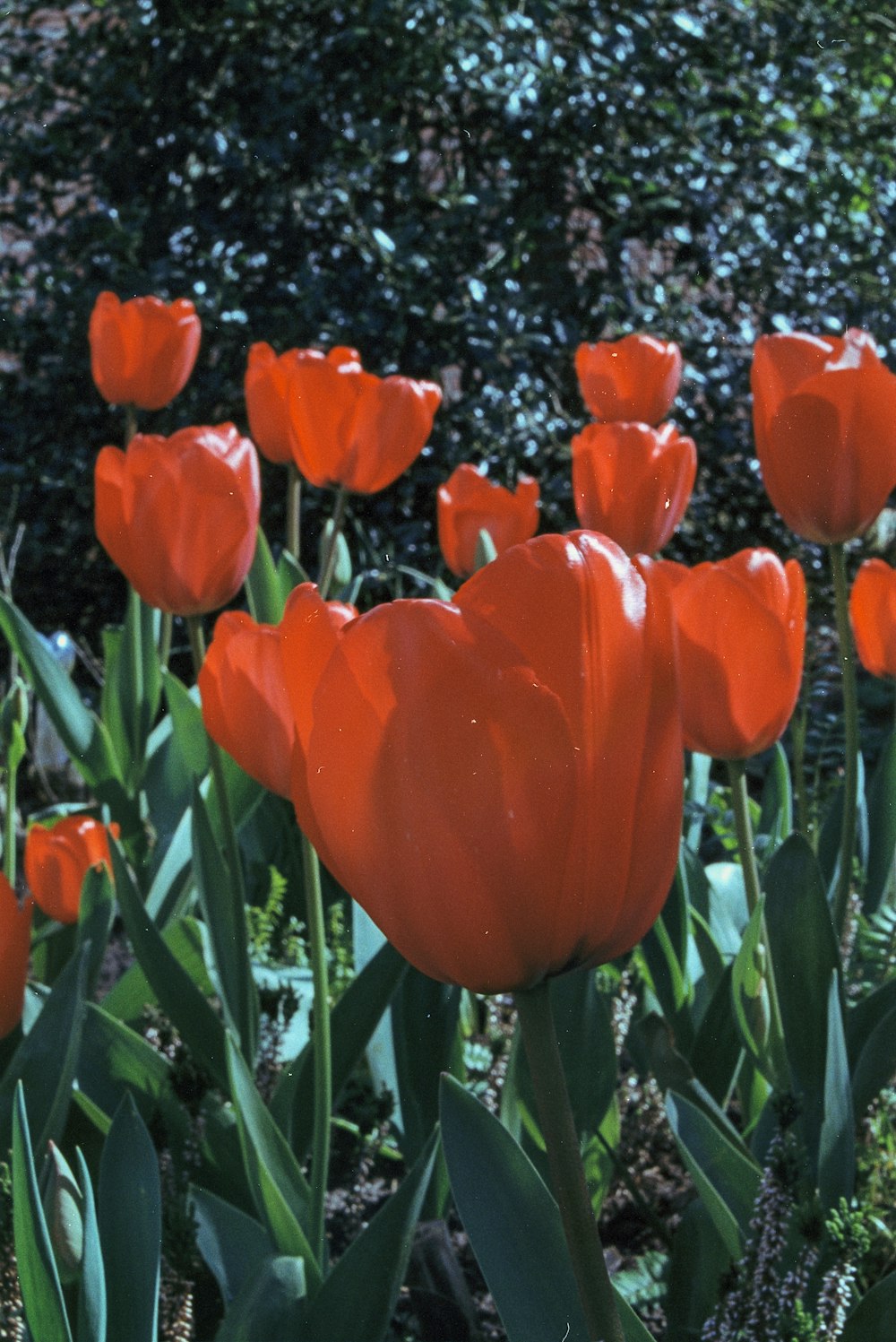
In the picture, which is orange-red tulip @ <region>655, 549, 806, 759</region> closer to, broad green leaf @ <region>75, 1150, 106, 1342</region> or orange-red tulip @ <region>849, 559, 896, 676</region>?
orange-red tulip @ <region>849, 559, 896, 676</region>

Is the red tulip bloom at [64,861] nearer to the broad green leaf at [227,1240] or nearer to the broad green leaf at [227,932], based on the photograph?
the broad green leaf at [227,932]

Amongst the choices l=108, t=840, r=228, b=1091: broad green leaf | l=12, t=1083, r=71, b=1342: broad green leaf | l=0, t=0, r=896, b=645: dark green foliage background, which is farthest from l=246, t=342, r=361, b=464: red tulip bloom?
l=0, t=0, r=896, b=645: dark green foliage background

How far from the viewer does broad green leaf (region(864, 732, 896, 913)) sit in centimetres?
145

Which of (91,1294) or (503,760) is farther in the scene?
(91,1294)

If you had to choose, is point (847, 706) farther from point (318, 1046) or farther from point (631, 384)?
point (631, 384)

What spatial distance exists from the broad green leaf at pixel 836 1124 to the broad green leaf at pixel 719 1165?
50 mm

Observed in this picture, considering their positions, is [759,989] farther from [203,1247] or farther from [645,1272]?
[203,1247]

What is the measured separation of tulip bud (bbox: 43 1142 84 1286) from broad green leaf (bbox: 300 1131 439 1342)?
0.15 meters

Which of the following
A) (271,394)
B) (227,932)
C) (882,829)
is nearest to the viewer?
(227,932)

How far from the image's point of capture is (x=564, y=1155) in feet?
1.58

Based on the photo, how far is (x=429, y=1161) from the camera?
33.1 inches

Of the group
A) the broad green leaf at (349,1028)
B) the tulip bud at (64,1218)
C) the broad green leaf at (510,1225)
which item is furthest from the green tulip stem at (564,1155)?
the broad green leaf at (349,1028)

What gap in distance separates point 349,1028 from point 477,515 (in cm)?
80

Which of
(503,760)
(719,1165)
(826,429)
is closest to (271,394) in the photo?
(826,429)
